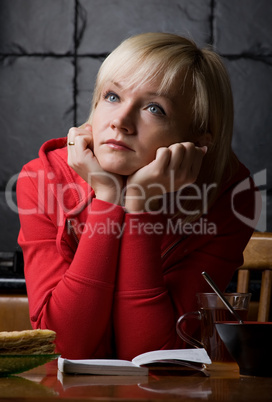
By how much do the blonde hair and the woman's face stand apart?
0.02 meters

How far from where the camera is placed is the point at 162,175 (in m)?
1.16

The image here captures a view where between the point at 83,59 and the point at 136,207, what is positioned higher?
the point at 83,59

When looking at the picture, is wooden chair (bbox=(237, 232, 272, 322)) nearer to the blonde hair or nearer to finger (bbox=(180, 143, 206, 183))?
the blonde hair

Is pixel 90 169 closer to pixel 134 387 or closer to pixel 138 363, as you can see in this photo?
pixel 138 363

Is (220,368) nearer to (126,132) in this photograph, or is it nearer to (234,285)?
(126,132)

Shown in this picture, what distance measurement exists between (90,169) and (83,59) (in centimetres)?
136

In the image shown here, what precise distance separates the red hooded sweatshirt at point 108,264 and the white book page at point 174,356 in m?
0.26

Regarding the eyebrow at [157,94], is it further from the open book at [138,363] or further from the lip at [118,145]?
the open book at [138,363]

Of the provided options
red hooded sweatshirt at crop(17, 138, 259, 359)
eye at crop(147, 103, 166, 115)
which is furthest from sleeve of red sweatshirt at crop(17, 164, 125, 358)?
eye at crop(147, 103, 166, 115)

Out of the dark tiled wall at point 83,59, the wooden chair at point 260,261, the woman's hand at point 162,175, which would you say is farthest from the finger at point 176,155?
the dark tiled wall at point 83,59

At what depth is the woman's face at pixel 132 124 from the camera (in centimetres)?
114

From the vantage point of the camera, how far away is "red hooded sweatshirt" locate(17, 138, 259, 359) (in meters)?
1.07

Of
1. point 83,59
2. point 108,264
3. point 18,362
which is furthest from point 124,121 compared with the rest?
point 83,59

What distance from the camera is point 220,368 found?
765mm
